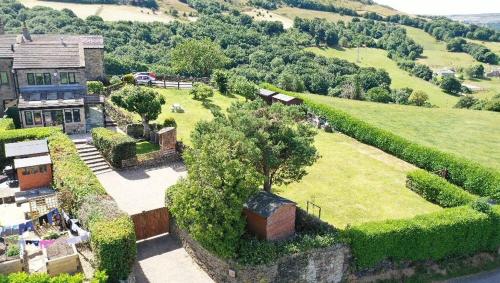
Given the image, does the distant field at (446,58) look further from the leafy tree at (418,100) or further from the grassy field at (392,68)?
the leafy tree at (418,100)

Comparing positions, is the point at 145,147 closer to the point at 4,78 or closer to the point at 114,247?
the point at 4,78

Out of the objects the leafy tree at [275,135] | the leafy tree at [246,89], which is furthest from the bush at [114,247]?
the leafy tree at [246,89]

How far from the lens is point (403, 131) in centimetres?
5344

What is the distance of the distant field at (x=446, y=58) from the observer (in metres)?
125

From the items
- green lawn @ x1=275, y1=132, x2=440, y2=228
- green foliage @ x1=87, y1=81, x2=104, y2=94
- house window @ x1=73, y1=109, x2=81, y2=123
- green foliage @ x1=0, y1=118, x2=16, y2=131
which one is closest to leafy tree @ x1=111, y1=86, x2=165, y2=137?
house window @ x1=73, y1=109, x2=81, y2=123

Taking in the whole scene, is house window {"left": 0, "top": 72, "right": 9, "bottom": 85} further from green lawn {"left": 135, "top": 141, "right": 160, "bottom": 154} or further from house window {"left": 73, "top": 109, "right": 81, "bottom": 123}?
green lawn {"left": 135, "top": 141, "right": 160, "bottom": 154}

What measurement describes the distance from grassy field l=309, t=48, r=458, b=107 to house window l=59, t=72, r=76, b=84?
8104cm

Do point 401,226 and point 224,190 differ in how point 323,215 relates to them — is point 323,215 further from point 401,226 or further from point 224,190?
point 224,190

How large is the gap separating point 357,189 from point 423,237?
982cm

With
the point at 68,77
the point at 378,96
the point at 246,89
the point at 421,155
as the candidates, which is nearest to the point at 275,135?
the point at 421,155

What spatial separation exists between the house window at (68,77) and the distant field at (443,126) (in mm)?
34059

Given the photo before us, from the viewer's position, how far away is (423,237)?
94.6ft

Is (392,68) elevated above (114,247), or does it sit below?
below

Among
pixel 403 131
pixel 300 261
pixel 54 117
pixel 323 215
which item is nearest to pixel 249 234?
pixel 300 261
